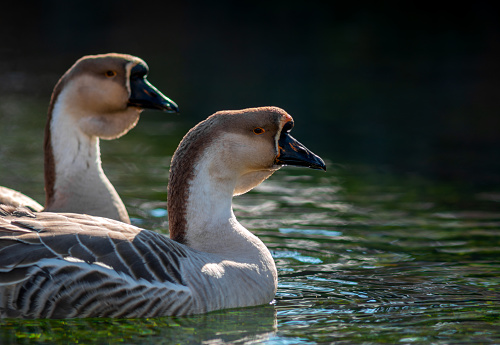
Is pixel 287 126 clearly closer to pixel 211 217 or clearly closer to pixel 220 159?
pixel 220 159

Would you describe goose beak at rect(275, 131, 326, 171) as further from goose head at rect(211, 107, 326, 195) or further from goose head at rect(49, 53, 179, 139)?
goose head at rect(49, 53, 179, 139)

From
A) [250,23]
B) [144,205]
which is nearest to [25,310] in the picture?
[144,205]

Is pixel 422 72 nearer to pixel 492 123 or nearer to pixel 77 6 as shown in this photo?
pixel 492 123

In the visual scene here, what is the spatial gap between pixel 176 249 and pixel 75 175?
104 inches

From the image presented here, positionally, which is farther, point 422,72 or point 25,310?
point 422,72

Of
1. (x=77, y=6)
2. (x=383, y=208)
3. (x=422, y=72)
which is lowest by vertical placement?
(x=383, y=208)

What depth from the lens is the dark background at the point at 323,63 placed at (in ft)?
53.9

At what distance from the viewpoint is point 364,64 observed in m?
26.9

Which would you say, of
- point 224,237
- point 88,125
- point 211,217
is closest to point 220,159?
point 211,217

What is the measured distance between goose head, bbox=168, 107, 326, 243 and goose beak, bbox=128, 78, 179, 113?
207 cm

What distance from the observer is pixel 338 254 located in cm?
895

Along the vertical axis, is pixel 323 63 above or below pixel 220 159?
above

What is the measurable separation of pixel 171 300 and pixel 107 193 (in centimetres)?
286

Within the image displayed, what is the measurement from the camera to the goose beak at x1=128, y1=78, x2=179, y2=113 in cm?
905
